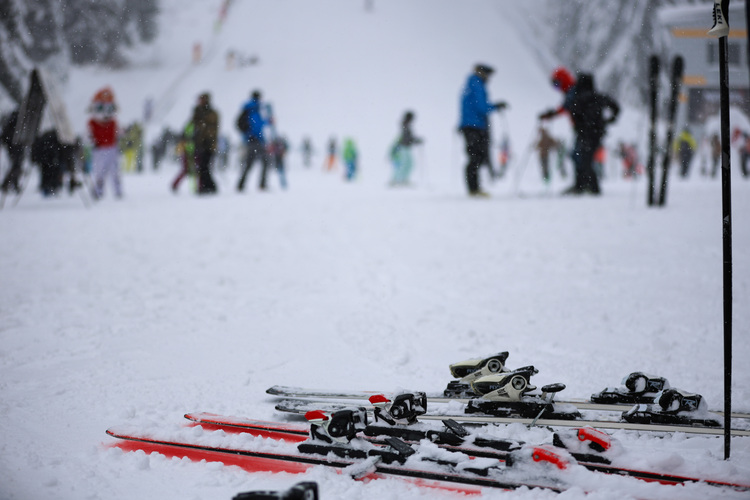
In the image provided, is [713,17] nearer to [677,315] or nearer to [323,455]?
[323,455]

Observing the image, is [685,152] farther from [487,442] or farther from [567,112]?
[487,442]

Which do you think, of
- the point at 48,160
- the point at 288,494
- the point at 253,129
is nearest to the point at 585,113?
the point at 253,129

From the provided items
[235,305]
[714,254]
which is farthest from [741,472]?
[714,254]

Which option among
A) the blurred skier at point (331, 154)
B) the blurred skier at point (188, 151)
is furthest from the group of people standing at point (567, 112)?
the blurred skier at point (331, 154)

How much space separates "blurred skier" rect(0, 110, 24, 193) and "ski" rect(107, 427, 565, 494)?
905cm

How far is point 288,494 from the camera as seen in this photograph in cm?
134

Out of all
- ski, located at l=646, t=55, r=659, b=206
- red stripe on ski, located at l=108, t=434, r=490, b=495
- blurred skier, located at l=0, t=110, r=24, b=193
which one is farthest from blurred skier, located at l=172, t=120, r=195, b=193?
red stripe on ski, located at l=108, t=434, r=490, b=495

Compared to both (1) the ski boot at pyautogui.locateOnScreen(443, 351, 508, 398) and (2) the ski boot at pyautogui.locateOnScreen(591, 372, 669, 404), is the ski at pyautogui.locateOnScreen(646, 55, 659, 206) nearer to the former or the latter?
(2) the ski boot at pyautogui.locateOnScreen(591, 372, 669, 404)

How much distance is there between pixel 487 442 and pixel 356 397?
2.22 ft

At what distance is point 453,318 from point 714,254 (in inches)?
116

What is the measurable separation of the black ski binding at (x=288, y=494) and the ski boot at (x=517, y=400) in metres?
0.96

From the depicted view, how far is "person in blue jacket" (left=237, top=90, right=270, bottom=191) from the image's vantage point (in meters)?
11.5

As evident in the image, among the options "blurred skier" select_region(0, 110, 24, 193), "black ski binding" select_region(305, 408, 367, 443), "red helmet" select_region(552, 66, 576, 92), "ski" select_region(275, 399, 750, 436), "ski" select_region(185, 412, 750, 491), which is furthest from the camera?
"red helmet" select_region(552, 66, 576, 92)

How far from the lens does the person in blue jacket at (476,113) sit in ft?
30.1
